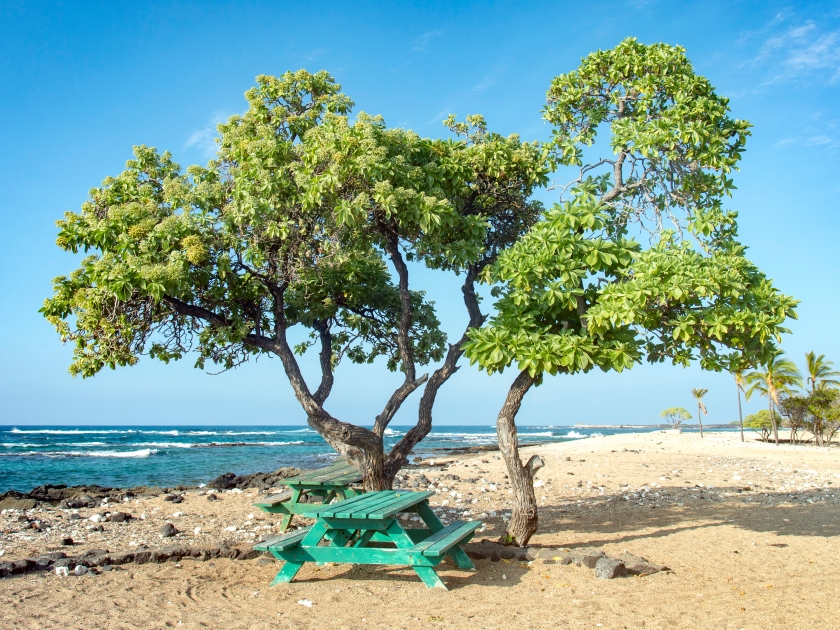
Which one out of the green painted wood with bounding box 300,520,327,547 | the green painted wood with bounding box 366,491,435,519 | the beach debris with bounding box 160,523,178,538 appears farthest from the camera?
the beach debris with bounding box 160,523,178,538

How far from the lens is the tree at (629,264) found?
6.64 metres

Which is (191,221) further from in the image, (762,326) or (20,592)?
(762,326)

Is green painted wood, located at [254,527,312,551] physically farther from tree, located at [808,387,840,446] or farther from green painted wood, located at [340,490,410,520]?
tree, located at [808,387,840,446]

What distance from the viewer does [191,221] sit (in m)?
8.08

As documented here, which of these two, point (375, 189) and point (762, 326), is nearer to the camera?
point (762, 326)

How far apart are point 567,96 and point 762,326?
15.1 ft

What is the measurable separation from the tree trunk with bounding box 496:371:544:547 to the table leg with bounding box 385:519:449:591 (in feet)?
6.86

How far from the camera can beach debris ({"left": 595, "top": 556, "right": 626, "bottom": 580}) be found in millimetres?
6438

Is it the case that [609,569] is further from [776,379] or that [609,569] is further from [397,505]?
[776,379]

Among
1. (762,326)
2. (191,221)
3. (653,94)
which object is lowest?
(762,326)

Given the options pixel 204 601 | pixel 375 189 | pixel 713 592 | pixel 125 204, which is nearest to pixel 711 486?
pixel 713 592

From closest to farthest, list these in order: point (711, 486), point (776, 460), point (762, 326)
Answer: point (762, 326), point (711, 486), point (776, 460)

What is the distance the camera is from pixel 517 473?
811 cm

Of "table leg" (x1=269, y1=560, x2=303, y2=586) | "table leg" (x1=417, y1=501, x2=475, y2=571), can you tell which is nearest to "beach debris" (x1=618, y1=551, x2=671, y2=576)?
"table leg" (x1=417, y1=501, x2=475, y2=571)
